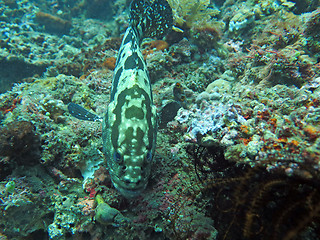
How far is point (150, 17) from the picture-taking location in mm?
6434

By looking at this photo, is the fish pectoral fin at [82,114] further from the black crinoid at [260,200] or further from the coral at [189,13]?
the coral at [189,13]

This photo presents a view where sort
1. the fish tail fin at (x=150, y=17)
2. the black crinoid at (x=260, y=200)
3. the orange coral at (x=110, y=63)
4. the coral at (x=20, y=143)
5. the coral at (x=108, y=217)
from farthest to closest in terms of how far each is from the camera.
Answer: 1. the orange coral at (x=110, y=63)
2. the fish tail fin at (x=150, y=17)
3. the coral at (x=20, y=143)
4. the coral at (x=108, y=217)
5. the black crinoid at (x=260, y=200)

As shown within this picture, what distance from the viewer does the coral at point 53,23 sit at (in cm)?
1447

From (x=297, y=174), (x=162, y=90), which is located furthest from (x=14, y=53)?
(x=297, y=174)

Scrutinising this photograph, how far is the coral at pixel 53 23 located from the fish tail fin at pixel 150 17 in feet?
38.0

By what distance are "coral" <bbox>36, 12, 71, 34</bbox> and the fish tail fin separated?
1160cm

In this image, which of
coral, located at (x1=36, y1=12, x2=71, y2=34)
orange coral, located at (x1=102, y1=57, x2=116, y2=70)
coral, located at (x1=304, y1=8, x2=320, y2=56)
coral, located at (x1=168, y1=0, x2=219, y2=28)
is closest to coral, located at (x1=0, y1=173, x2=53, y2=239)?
orange coral, located at (x1=102, y1=57, x2=116, y2=70)

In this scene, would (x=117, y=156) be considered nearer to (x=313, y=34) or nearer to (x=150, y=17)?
(x=150, y=17)

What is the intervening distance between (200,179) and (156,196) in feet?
2.91

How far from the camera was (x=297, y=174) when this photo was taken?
6.31ft

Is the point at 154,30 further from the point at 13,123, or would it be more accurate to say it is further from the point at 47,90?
the point at 13,123

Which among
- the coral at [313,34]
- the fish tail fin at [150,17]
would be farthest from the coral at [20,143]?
the coral at [313,34]

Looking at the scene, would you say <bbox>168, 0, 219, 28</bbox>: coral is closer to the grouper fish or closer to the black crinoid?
the grouper fish

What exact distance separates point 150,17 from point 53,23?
1244cm
